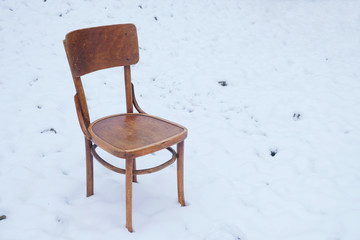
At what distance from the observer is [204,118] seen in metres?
3.34

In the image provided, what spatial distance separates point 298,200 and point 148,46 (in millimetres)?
3086

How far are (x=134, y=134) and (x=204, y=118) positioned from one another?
1531mm

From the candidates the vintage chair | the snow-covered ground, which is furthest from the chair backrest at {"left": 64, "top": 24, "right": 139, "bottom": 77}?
the snow-covered ground

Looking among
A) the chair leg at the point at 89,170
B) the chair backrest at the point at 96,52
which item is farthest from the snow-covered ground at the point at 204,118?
the chair backrest at the point at 96,52

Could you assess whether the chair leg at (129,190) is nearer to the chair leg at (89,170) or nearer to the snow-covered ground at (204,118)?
the snow-covered ground at (204,118)

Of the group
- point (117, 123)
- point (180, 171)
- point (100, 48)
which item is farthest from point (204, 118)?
point (100, 48)

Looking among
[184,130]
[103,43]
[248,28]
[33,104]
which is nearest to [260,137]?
[184,130]

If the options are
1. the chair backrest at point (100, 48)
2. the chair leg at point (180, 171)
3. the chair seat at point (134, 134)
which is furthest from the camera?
the chair leg at point (180, 171)

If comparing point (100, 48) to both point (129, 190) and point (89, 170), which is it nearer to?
point (89, 170)

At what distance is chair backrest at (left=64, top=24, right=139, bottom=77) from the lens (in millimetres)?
1829

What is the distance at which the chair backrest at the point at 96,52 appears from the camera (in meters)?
1.84

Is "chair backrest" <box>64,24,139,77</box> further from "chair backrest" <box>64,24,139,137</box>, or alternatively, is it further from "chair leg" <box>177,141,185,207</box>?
"chair leg" <box>177,141,185,207</box>

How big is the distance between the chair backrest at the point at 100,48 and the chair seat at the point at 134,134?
0.34m

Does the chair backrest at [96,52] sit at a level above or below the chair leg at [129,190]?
above
